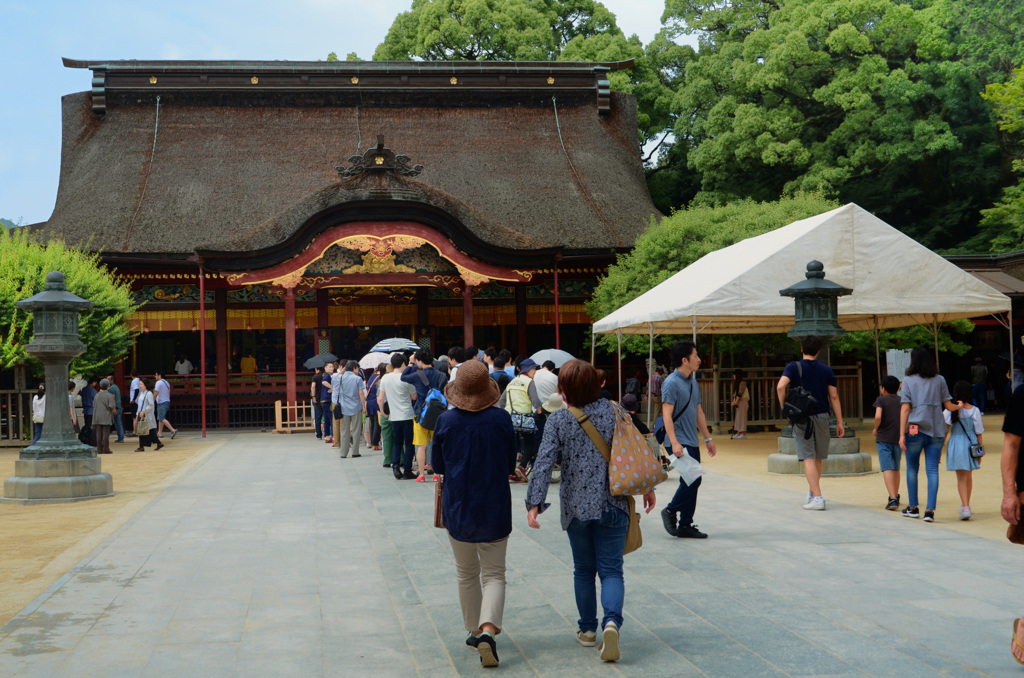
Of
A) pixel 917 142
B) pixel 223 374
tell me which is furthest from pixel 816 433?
pixel 917 142

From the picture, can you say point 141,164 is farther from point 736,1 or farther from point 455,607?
point 455,607

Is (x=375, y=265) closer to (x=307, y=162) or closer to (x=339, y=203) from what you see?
(x=339, y=203)

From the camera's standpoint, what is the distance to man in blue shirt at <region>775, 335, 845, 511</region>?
8.80 m

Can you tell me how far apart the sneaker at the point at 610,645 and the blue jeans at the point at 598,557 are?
0.11 m

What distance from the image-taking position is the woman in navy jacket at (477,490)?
479 cm

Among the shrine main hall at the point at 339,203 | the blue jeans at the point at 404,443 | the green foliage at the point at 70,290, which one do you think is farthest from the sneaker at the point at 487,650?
the shrine main hall at the point at 339,203

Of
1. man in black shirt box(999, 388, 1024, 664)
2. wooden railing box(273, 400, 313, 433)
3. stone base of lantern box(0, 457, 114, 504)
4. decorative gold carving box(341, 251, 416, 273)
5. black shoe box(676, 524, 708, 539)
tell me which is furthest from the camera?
decorative gold carving box(341, 251, 416, 273)

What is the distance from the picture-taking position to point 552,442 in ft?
16.0

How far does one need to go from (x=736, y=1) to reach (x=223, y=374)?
65.5ft

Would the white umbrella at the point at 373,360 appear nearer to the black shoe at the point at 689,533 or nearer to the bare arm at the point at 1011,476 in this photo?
→ the black shoe at the point at 689,533

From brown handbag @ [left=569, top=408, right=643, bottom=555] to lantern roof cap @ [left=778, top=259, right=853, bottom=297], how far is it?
24.0 feet

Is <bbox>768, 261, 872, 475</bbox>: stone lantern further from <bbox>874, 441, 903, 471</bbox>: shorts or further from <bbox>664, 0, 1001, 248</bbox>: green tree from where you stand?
<bbox>664, 0, 1001, 248</bbox>: green tree

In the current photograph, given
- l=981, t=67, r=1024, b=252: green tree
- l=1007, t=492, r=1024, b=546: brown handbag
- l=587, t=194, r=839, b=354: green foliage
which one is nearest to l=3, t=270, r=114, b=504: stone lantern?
l=1007, t=492, r=1024, b=546: brown handbag

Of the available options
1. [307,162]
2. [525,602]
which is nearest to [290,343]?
[307,162]
